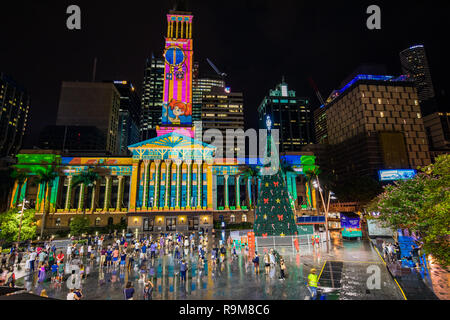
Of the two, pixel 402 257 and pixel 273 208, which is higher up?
pixel 273 208

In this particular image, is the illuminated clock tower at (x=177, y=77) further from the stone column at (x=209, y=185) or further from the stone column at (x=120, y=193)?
the stone column at (x=120, y=193)

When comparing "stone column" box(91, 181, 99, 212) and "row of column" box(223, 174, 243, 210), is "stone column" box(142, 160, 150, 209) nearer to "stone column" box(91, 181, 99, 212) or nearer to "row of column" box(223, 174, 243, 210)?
"stone column" box(91, 181, 99, 212)

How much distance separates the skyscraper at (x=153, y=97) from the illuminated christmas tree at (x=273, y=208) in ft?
498

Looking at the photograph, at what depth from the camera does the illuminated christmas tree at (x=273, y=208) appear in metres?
27.9

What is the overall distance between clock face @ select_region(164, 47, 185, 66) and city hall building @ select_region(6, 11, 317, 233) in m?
4.96

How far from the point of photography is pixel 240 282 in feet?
52.0

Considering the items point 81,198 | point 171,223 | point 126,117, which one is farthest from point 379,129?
point 126,117

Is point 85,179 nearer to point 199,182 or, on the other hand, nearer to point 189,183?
point 189,183

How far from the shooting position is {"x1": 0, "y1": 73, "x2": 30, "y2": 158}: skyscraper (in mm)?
133375

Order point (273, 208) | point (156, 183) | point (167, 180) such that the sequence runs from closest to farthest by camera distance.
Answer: point (273, 208)
point (156, 183)
point (167, 180)

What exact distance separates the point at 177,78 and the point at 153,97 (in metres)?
108

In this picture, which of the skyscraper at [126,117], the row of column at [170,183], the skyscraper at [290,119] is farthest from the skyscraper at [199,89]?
the row of column at [170,183]

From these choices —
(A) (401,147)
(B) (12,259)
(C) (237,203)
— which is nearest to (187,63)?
(C) (237,203)

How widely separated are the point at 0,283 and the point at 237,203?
5348cm
